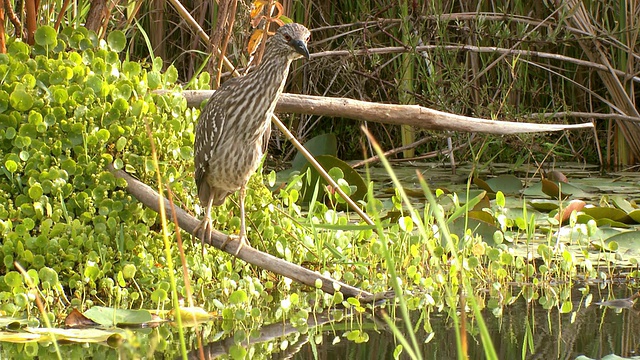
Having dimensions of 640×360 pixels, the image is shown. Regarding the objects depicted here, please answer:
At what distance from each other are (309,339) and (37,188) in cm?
129

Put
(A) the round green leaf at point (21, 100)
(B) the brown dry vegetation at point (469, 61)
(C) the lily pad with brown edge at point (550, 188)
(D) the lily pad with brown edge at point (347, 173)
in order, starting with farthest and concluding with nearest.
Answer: (B) the brown dry vegetation at point (469, 61)
(C) the lily pad with brown edge at point (550, 188)
(D) the lily pad with brown edge at point (347, 173)
(A) the round green leaf at point (21, 100)

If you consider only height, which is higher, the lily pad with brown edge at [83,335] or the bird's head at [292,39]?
the bird's head at [292,39]

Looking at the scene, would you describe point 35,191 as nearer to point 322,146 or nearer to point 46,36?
point 46,36

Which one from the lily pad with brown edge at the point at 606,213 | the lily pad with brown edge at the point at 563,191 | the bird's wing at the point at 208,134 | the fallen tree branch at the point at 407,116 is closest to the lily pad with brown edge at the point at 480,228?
the lily pad with brown edge at the point at 606,213

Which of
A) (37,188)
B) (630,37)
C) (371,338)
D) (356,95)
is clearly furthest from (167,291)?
(630,37)

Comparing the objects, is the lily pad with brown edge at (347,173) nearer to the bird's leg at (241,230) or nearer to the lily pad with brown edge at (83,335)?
the bird's leg at (241,230)

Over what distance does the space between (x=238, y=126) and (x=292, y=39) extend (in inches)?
19.9

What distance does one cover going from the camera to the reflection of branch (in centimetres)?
334

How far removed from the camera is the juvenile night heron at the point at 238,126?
13.0 ft

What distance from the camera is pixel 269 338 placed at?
357cm

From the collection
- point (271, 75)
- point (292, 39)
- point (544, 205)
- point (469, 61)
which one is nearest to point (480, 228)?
point (544, 205)

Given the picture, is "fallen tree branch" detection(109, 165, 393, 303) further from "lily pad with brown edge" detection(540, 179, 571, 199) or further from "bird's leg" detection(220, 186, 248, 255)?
"lily pad with brown edge" detection(540, 179, 571, 199)

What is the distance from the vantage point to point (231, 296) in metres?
3.79

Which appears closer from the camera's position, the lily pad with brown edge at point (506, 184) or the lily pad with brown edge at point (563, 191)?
the lily pad with brown edge at point (563, 191)
